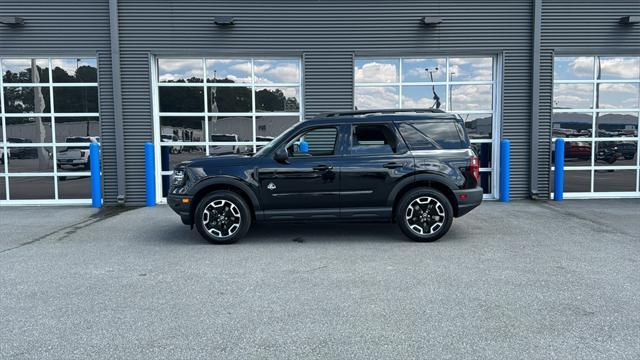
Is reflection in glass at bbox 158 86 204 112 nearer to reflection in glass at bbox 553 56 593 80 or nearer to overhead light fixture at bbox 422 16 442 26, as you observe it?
overhead light fixture at bbox 422 16 442 26

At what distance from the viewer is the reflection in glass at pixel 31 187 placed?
1101 centimetres

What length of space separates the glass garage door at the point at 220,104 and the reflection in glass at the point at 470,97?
364 centimetres

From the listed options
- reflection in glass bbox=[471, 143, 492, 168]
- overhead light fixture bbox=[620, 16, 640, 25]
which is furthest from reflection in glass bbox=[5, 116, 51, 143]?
overhead light fixture bbox=[620, 16, 640, 25]

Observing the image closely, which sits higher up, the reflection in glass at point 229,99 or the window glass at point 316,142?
the reflection in glass at point 229,99

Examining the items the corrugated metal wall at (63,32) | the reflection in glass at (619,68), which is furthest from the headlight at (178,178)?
the reflection in glass at (619,68)

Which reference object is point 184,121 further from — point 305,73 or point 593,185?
point 593,185

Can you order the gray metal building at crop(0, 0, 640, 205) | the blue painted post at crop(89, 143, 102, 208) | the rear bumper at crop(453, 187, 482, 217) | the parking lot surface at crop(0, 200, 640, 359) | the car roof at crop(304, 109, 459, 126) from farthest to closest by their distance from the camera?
1. the gray metal building at crop(0, 0, 640, 205)
2. the blue painted post at crop(89, 143, 102, 208)
3. the car roof at crop(304, 109, 459, 126)
4. the rear bumper at crop(453, 187, 482, 217)
5. the parking lot surface at crop(0, 200, 640, 359)

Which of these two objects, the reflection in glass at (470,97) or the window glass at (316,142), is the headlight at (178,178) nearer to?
the window glass at (316,142)

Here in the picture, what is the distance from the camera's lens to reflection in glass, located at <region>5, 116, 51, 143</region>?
10891mm

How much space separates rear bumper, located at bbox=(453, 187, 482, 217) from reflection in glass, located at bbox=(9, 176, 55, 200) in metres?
9.24

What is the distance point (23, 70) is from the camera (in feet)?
35.5

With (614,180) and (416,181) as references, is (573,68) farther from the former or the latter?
(416,181)

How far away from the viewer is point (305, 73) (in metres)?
10.8

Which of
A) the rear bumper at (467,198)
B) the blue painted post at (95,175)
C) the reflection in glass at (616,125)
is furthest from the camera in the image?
the reflection in glass at (616,125)
